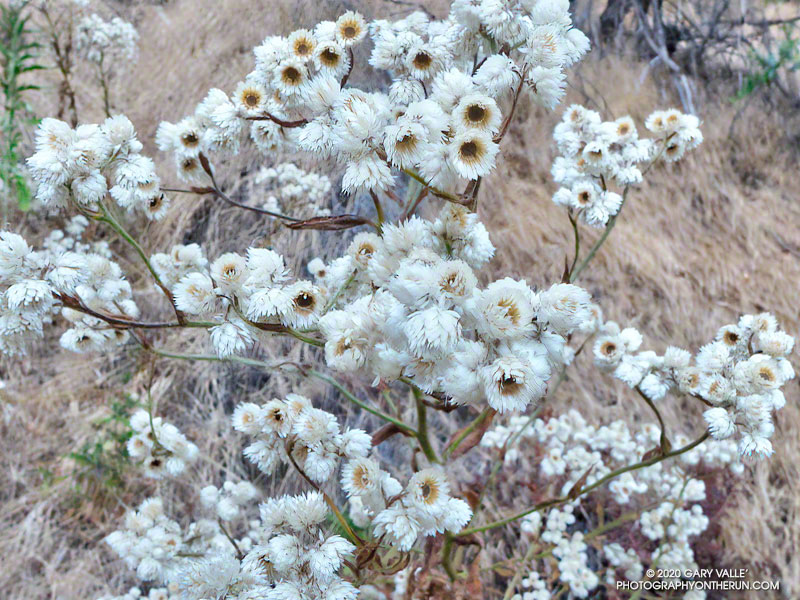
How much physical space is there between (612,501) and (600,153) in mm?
1172

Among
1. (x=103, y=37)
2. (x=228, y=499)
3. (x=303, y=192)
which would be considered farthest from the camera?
(x=103, y=37)

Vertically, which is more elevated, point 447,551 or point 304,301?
point 304,301

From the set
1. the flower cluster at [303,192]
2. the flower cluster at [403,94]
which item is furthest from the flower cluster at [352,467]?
the flower cluster at [303,192]

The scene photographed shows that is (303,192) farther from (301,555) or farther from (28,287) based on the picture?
(301,555)

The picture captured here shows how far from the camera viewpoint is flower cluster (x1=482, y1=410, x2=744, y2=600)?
4.93 feet

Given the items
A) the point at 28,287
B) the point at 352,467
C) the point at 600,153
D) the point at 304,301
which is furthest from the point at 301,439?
the point at 600,153

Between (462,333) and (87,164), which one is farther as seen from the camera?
(87,164)

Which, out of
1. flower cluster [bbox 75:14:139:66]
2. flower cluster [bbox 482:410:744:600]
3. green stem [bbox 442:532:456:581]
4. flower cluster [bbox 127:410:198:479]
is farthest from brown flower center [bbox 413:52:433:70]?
flower cluster [bbox 75:14:139:66]

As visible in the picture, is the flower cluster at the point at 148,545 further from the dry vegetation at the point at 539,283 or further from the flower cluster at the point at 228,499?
the dry vegetation at the point at 539,283

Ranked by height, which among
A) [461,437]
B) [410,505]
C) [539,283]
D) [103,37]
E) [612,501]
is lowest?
[612,501]

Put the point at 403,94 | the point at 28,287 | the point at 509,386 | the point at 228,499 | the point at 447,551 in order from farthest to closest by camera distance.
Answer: the point at 228,499 < the point at 447,551 < the point at 403,94 < the point at 28,287 < the point at 509,386

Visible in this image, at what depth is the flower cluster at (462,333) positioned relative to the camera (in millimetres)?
555

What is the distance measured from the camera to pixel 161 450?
114cm

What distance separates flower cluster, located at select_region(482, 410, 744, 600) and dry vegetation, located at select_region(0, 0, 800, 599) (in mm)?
182
